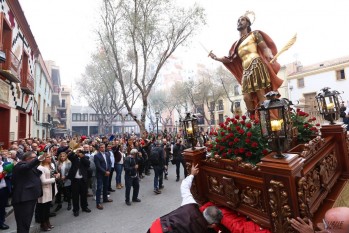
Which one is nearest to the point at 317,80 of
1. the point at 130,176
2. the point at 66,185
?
the point at 130,176

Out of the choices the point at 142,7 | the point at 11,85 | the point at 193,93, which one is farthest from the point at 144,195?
the point at 193,93

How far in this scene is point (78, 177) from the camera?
6.09 meters

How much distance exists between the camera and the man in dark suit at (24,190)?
4180mm

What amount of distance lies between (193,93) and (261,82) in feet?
90.0

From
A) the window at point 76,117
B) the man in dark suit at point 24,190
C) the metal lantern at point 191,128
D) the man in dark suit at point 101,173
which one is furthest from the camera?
the window at point 76,117

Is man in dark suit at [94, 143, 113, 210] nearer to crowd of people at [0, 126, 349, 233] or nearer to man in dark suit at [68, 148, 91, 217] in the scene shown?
crowd of people at [0, 126, 349, 233]

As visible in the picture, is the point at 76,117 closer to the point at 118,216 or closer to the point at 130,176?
the point at 130,176

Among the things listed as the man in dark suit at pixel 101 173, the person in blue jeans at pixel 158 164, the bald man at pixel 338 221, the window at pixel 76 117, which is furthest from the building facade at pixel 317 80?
the window at pixel 76 117

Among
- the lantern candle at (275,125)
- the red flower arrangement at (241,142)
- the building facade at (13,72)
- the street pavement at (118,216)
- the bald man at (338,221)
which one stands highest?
the building facade at (13,72)

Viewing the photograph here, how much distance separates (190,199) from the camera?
112 inches

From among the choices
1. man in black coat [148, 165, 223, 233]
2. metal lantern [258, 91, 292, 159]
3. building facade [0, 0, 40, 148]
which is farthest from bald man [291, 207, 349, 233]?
building facade [0, 0, 40, 148]

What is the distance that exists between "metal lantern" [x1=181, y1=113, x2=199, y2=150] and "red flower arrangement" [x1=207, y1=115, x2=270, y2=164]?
0.42m

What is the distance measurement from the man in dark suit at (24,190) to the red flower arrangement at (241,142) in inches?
139

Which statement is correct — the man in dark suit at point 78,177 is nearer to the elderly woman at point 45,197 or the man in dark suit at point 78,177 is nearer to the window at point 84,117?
the elderly woman at point 45,197
